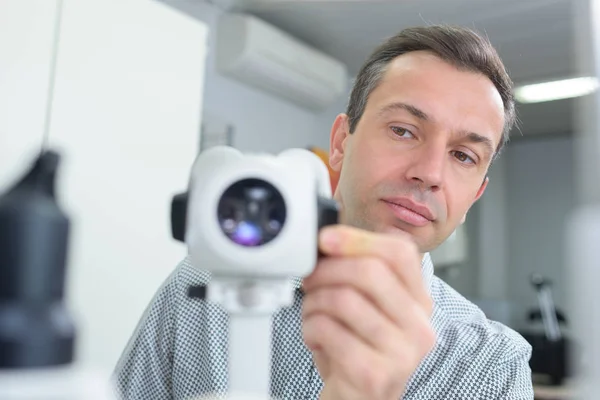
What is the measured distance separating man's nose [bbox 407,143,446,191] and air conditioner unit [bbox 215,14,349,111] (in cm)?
193

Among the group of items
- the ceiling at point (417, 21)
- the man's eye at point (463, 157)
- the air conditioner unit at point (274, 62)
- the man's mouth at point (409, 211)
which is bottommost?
the man's mouth at point (409, 211)

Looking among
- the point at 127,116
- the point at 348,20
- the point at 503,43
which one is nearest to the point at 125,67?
the point at 127,116

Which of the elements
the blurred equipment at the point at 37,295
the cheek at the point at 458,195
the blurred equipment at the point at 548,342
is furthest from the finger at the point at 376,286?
the blurred equipment at the point at 548,342

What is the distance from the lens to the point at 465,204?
0.80 m

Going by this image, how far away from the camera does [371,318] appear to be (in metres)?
0.33

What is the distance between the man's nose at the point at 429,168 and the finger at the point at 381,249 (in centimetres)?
35

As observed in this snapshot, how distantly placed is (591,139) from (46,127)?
972 mm

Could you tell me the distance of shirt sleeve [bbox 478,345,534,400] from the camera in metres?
0.76

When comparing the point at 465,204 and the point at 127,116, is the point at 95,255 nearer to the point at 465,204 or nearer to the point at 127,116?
the point at 127,116

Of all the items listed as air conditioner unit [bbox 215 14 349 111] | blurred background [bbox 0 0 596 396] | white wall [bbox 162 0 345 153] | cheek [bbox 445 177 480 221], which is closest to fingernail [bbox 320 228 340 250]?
blurred background [bbox 0 0 596 396]

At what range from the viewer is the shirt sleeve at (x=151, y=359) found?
0.80 metres

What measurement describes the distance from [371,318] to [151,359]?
55cm

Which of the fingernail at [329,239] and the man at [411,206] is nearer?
the fingernail at [329,239]

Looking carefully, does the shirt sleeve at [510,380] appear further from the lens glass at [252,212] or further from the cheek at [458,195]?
the lens glass at [252,212]
